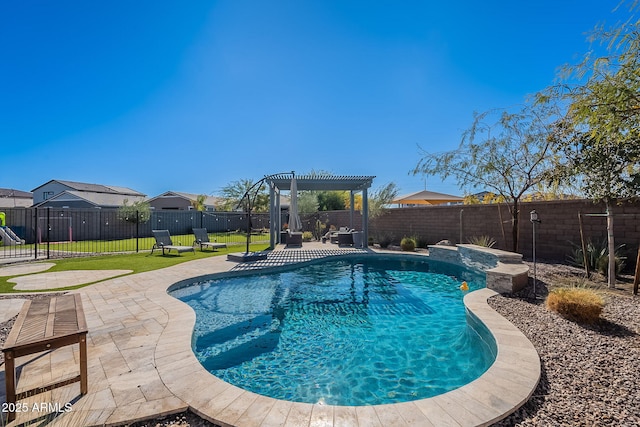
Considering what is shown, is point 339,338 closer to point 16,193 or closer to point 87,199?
point 87,199

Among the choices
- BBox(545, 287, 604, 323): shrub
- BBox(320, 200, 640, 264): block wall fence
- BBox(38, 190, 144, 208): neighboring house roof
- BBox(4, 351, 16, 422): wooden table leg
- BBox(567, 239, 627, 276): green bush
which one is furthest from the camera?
BBox(38, 190, 144, 208): neighboring house roof

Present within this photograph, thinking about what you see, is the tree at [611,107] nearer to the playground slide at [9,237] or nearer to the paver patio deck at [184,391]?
the paver patio deck at [184,391]

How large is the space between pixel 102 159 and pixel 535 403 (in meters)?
33.5

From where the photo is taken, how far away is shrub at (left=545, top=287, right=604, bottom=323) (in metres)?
4.34

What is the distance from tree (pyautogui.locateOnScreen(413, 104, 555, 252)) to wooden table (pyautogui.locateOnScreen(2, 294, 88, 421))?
11524 millimetres

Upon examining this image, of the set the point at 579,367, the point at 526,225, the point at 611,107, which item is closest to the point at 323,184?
the point at 526,225

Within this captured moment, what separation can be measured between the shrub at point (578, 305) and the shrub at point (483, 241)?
6.42 meters

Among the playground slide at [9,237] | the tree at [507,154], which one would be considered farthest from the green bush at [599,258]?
the playground slide at [9,237]

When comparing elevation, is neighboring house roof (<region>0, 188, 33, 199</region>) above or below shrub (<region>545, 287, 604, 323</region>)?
above

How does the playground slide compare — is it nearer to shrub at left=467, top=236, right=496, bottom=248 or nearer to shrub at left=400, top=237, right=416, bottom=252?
shrub at left=400, top=237, right=416, bottom=252

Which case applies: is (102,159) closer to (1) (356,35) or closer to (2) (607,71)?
(1) (356,35)

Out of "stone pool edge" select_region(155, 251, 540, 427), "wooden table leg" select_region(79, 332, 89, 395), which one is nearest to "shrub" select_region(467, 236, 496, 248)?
"stone pool edge" select_region(155, 251, 540, 427)

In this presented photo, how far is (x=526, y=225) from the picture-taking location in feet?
34.5

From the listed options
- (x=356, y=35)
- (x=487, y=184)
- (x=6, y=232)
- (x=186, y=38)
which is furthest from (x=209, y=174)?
(x=487, y=184)
